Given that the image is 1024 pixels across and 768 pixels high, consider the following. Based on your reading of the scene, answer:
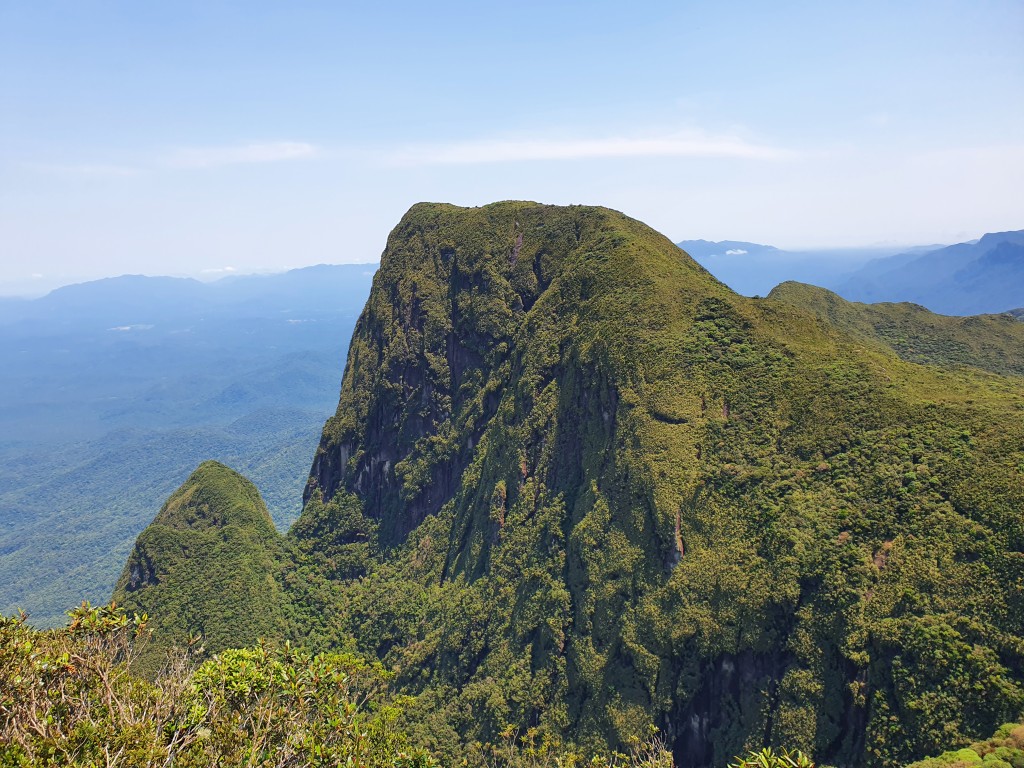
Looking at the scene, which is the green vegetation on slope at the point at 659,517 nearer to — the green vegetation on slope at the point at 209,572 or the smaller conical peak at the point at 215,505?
the green vegetation on slope at the point at 209,572

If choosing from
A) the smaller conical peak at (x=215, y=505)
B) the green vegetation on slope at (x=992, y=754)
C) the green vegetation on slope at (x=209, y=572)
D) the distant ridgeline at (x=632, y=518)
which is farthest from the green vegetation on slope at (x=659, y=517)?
the smaller conical peak at (x=215, y=505)

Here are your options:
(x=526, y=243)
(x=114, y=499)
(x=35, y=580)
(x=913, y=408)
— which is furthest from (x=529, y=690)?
(x=114, y=499)

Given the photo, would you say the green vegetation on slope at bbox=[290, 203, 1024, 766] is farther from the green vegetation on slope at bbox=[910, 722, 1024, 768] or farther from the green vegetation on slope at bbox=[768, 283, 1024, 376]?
the green vegetation on slope at bbox=[768, 283, 1024, 376]

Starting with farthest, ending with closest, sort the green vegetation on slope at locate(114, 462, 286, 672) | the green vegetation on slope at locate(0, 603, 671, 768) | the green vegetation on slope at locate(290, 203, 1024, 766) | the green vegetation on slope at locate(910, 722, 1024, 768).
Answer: the green vegetation on slope at locate(114, 462, 286, 672), the green vegetation on slope at locate(290, 203, 1024, 766), the green vegetation on slope at locate(910, 722, 1024, 768), the green vegetation on slope at locate(0, 603, 671, 768)

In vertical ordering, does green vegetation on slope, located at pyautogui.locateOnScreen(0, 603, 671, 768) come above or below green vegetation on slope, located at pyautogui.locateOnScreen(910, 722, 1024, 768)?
above

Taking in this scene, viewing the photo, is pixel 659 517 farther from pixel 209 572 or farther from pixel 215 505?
pixel 215 505

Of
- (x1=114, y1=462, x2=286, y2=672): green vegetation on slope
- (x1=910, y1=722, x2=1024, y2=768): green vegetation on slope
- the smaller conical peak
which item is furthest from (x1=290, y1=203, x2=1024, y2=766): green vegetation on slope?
the smaller conical peak

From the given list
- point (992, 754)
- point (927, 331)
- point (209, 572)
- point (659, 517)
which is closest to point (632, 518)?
point (659, 517)
